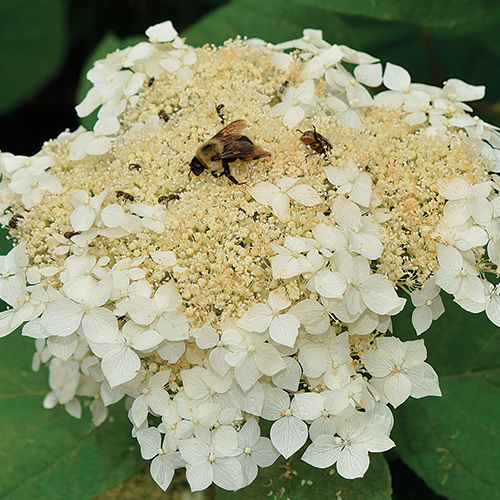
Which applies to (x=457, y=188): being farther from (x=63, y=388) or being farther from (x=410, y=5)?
(x=63, y=388)

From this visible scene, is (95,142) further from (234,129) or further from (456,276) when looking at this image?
(456,276)

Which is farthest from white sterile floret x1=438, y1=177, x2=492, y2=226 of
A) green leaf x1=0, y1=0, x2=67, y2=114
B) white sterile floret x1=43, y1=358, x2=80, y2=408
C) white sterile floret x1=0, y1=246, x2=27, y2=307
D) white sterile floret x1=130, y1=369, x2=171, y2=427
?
green leaf x1=0, y1=0, x2=67, y2=114

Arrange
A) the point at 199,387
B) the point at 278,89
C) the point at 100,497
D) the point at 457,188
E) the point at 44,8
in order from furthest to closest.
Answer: the point at 44,8
the point at 100,497
the point at 278,89
the point at 457,188
the point at 199,387

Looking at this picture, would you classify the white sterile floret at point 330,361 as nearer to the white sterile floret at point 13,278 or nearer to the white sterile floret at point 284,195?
the white sterile floret at point 284,195

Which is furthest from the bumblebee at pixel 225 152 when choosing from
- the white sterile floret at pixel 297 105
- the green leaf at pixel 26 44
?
the green leaf at pixel 26 44

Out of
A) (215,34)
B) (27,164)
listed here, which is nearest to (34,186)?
(27,164)

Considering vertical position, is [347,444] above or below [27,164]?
below

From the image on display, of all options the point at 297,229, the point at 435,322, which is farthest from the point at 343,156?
the point at 435,322
